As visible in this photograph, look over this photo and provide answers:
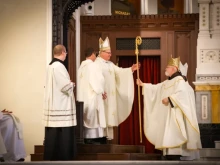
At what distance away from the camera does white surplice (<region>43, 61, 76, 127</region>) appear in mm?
9227

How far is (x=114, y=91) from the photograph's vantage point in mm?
11062

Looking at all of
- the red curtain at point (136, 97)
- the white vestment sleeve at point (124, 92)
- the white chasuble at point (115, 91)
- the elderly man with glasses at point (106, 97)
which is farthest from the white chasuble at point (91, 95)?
the red curtain at point (136, 97)

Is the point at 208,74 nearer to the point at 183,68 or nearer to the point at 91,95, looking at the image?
the point at 183,68

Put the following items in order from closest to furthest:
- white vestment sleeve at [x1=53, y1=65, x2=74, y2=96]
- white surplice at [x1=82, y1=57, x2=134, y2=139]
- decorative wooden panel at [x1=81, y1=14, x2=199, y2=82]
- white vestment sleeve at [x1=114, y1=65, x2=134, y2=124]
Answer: white vestment sleeve at [x1=53, y1=65, x2=74, y2=96]
white surplice at [x1=82, y1=57, x2=134, y2=139]
white vestment sleeve at [x1=114, y1=65, x2=134, y2=124]
decorative wooden panel at [x1=81, y1=14, x2=199, y2=82]

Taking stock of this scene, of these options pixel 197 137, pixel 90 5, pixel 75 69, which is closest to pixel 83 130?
pixel 197 137

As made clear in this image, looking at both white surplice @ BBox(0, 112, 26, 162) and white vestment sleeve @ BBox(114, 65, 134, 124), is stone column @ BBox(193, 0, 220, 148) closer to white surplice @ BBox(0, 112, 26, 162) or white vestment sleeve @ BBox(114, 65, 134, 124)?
white vestment sleeve @ BBox(114, 65, 134, 124)

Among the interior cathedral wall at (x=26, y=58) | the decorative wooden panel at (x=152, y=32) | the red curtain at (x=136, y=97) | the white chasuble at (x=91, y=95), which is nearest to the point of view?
the white chasuble at (x=91, y=95)

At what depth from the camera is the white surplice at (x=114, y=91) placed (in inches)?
426

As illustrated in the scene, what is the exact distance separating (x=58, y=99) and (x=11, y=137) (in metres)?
1.14

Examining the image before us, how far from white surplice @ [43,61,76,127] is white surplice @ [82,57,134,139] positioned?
1243 millimetres

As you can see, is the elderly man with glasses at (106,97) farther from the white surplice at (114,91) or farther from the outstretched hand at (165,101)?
the outstretched hand at (165,101)

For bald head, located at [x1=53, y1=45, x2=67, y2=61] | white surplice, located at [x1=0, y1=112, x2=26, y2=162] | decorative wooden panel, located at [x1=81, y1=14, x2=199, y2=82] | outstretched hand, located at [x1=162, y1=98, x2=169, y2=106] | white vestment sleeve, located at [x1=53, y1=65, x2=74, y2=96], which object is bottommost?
white surplice, located at [x1=0, y1=112, x2=26, y2=162]

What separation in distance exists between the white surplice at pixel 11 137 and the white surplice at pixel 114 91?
4.38 feet

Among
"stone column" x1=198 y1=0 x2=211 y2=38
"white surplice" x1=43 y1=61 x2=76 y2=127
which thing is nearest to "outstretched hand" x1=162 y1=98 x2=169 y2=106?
"white surplice" x1=43 y1=61 x2=76 y2=127
